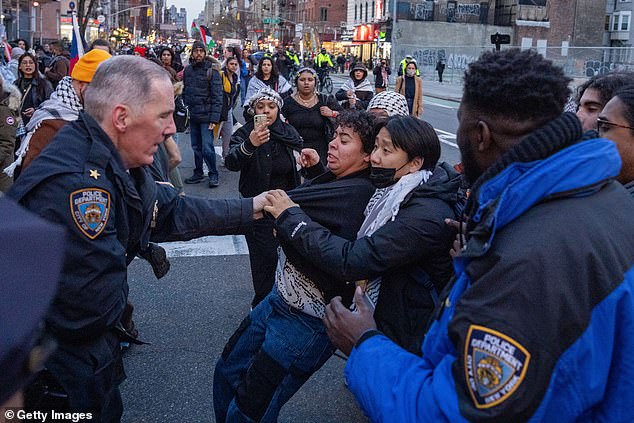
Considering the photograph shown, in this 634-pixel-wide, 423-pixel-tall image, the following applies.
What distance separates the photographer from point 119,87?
8.09 feet

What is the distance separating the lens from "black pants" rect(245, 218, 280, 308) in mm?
4945

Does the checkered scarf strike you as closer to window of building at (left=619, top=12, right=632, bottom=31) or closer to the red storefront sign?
the red storefront sign

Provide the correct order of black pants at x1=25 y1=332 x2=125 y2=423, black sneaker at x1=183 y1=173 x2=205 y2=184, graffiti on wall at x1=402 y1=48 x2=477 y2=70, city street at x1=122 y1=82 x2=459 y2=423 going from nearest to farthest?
black pants at x1=25 y1=332 x2=125 y2=423 < city street at x1=122 y1=82 x2=459 y2=423 < black sneaker at x1=183 y1=173 x2=205 y2=184 < graffiti on wall at x1=402 y1=48 x2=477 y2=70

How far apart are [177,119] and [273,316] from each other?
711cm

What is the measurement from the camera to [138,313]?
560 cm

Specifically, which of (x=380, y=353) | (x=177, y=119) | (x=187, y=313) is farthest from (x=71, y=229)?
(x=177, y=119)

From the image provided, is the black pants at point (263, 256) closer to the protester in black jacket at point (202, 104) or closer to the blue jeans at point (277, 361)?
the blue jeans at point (277, 361)

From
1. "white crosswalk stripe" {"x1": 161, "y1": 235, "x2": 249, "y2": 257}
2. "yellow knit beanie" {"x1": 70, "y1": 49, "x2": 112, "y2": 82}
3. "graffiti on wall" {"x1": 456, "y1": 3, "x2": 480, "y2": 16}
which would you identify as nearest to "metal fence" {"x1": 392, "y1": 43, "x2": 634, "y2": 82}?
"white crosswalk stripe" {"x1": 161, "y1": 235, "x2": 249, "y2": 257}

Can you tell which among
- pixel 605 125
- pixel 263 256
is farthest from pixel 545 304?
pixel 263 256

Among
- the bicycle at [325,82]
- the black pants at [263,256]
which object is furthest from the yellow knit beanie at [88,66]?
the bicycle at [325,82]

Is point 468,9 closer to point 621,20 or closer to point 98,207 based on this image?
point 621,20

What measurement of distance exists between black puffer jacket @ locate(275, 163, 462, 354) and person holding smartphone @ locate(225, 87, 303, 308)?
7.07 ft

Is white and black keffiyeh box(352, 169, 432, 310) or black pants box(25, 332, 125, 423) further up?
white and black keffiyeh box(352, 169, 432, 310)

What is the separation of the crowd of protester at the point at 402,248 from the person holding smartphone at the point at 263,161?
89cm
